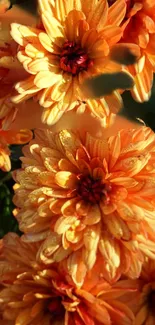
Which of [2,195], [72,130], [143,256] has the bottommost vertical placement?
[2,195]

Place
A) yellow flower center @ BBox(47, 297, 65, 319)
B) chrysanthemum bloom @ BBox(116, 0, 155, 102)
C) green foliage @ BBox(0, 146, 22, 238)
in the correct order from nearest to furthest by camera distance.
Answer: chrysanthemum bloom @ BBox(116, 0, 155, 102) < yellow flower center @ BBox(47, 297, 65, 319) < green foliage @ BBox(0, 146, 22, 238)

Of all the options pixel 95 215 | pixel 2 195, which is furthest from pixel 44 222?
pixel 2 195

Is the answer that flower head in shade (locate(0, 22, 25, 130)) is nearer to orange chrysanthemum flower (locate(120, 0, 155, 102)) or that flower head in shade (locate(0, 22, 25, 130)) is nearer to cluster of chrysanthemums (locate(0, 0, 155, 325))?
cluster of chrysanthemums (locate(0, 0, 155, 325))

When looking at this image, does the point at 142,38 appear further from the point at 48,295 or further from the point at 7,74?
the point at 48,295

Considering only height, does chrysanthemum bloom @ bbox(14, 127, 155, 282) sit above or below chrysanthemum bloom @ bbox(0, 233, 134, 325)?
above

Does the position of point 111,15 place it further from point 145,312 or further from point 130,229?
point 145,312

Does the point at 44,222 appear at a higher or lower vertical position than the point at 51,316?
higher

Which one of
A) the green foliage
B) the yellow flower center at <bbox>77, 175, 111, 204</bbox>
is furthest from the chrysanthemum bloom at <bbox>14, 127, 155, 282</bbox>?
the green foliage

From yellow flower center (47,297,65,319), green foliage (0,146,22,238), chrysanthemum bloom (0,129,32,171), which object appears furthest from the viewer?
green foliage (0,146,22,238)
